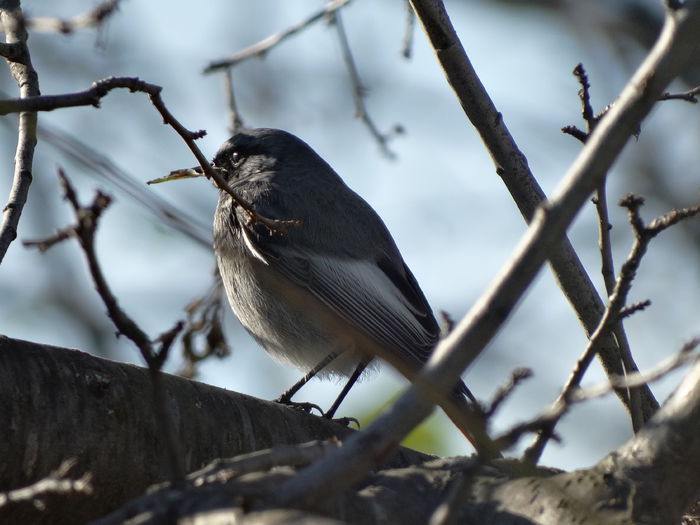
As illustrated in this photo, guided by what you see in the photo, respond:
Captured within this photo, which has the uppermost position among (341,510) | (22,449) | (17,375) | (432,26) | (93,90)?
(432,26)

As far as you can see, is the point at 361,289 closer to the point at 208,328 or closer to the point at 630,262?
the point at 208,328

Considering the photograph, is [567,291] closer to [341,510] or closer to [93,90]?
[341,510]

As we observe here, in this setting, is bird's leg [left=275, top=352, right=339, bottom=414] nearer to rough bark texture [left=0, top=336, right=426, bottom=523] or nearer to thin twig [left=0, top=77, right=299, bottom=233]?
rough bark texture [left=0, top=336, right=426, bottom=523]

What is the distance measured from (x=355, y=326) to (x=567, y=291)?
122 cm

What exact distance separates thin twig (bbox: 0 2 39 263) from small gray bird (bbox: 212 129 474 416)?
1.34 metres

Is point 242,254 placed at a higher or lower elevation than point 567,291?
higher

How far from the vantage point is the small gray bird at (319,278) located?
4.55 meters

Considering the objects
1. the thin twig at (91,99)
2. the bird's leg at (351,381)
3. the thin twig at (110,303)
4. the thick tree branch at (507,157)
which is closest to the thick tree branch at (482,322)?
the thin twig at (110,303)

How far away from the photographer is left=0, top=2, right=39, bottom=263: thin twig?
9.27 feet

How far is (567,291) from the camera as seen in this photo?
340 cm

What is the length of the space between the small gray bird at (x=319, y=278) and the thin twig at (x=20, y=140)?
1.34 metres

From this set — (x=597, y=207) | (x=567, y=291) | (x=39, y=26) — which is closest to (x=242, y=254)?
(x=567, y=291)

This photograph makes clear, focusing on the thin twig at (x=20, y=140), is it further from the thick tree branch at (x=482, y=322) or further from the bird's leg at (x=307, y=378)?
the bird's leg at (x=307, y=378)

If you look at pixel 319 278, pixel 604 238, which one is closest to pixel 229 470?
pixel 604 238
